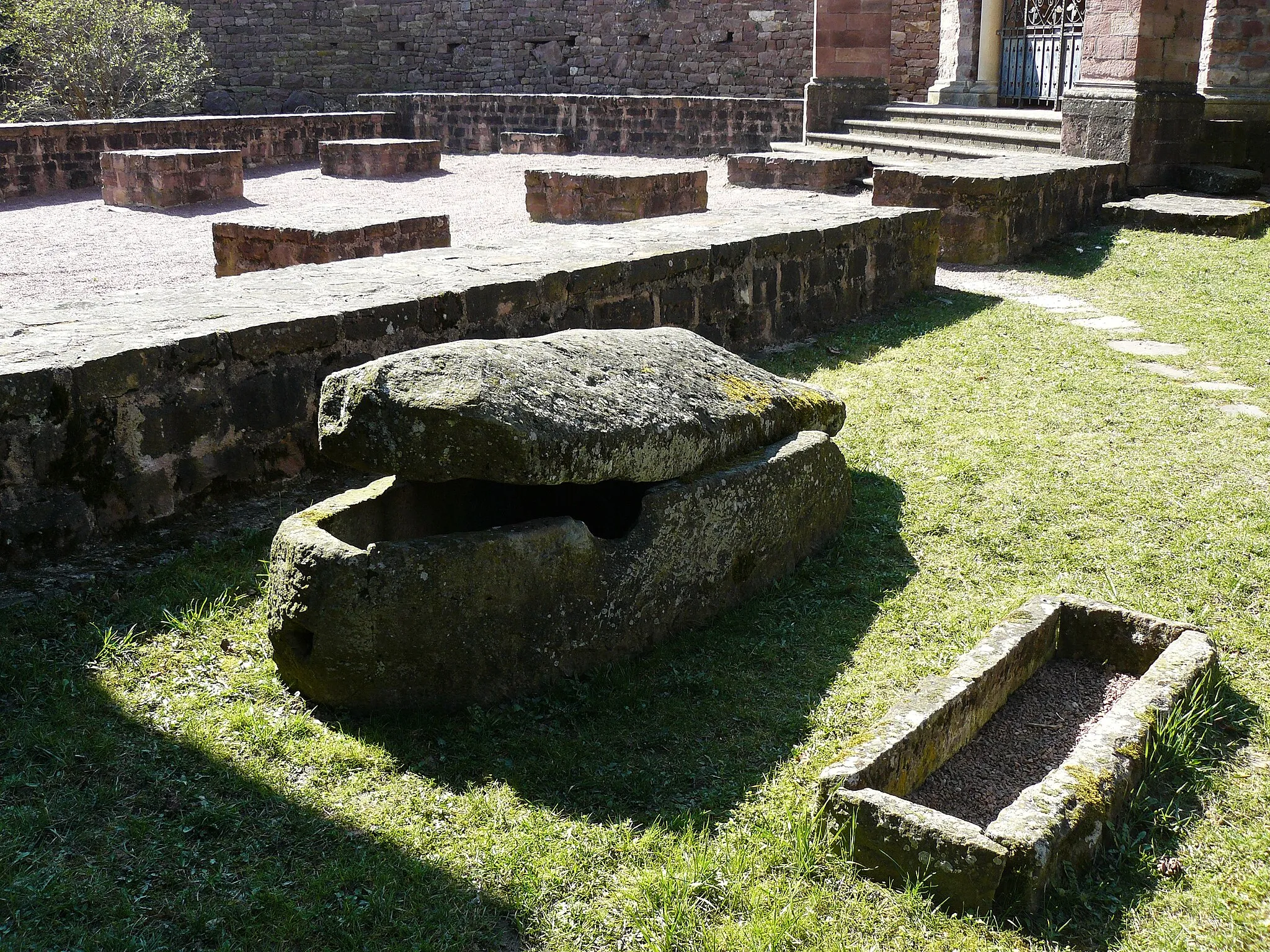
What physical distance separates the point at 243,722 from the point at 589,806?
96 cm

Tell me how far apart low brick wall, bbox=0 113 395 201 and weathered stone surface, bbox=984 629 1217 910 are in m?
15.8

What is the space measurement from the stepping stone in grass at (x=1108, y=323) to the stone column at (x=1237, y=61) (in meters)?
6.22

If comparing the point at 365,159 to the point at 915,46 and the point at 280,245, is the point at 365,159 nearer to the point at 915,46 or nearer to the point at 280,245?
the point at 280,245

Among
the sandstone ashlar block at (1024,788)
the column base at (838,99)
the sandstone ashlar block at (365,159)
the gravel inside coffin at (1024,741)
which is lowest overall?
the gravel inside coffin at (1024,741)

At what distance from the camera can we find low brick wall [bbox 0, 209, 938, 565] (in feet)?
12.5

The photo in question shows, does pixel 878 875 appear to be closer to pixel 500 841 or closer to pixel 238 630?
pixel 500 841

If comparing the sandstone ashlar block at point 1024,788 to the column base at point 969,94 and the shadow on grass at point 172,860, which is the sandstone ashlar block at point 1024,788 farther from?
the column base at point 969,94

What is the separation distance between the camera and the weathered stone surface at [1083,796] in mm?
2443

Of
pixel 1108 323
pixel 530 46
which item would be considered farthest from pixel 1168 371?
pixel 530 46

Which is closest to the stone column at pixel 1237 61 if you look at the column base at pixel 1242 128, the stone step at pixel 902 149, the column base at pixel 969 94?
the column base at pixel 1242 128

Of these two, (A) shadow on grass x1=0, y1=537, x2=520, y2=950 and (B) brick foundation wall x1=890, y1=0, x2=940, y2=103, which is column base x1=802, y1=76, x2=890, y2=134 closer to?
(B) brick foundation wall x1=890, y1=0, x2=940, y2=103

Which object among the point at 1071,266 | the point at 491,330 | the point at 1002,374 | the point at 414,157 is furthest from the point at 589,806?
the point at 414,157

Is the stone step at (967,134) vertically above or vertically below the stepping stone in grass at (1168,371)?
above

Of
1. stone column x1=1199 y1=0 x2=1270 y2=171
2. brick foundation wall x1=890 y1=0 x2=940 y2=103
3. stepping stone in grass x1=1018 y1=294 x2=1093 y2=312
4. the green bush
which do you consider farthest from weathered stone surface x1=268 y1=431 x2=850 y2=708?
the green bush
